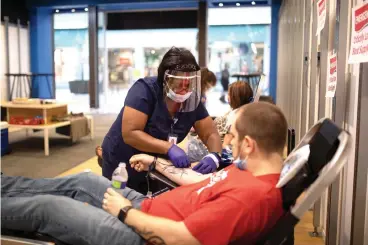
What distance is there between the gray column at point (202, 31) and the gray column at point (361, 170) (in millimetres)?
7408

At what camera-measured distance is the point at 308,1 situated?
3.33 m

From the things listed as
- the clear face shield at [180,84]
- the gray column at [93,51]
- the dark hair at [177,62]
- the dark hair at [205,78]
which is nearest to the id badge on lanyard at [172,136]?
the clear face shield at [180,84]

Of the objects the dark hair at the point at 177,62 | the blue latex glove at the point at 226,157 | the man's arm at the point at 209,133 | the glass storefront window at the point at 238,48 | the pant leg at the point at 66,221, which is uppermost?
the glass storefront window at the point at 238,48

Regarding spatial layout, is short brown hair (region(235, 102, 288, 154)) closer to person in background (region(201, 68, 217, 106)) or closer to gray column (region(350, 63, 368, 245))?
gray column (region(350, 63, 368, 245))

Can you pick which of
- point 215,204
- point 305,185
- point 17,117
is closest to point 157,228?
point 215,204

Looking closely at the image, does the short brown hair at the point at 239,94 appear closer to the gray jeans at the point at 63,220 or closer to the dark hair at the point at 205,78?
the dark hair at the point at 205,78

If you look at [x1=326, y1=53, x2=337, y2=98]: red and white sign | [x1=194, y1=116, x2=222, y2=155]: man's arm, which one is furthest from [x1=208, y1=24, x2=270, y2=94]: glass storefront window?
[x1=326, y1=53, x2=337, y2=98]: red and white sign

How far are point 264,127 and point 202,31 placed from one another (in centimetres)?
803

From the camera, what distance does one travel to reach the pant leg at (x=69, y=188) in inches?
61.9

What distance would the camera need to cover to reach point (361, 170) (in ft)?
5.31

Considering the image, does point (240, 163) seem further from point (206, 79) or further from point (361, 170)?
point (206, 79)

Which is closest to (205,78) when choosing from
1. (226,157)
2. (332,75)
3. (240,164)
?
(226,157)

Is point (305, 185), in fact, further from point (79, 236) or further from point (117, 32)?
point (117, 32)

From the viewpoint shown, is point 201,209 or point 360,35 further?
point 360,35
